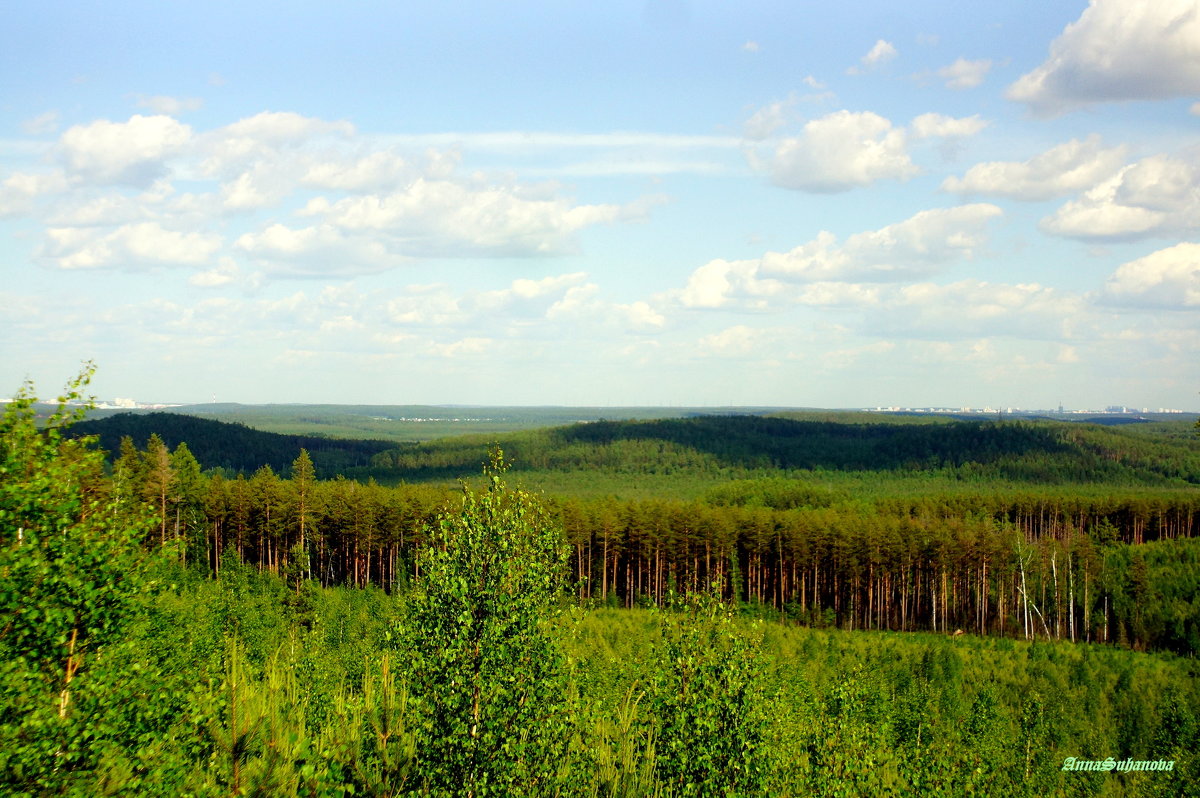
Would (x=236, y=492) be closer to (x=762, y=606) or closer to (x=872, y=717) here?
(x=762, y=606)

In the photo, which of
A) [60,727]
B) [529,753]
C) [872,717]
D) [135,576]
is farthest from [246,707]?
[872,717]

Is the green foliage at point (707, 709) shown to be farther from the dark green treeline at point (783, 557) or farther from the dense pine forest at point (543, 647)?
the dark green treeline at point (783, 557)

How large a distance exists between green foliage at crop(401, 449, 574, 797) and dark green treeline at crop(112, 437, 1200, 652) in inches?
2834

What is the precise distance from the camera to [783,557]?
4077 inches

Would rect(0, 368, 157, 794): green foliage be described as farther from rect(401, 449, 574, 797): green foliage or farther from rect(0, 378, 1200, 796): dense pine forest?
rect(401, 449, 574, 797): green foliage

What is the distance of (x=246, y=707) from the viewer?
1406 cm

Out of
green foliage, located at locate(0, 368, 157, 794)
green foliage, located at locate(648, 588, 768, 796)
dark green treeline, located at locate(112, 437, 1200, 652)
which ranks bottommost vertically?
dark green treeline, located at locate(112, 437, 1200, 652)

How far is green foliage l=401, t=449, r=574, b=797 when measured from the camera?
17766 millimetres

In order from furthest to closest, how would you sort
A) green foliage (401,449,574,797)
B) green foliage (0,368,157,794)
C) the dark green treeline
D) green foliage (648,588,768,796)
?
the dark green treeline → green foliage (648,588,768,796) → green foliage (401,449,574,797) → green foliage (0,368,157,794)

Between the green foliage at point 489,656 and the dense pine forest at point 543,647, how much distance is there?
0.07m

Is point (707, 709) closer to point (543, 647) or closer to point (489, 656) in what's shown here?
point (543, 647)

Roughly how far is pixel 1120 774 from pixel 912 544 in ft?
163

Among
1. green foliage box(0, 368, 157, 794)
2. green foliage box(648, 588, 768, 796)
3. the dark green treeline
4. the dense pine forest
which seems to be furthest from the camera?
the dark green treeline

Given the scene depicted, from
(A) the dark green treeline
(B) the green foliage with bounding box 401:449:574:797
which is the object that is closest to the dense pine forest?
(B) the green foliage with bounding box 401:449:574:797
